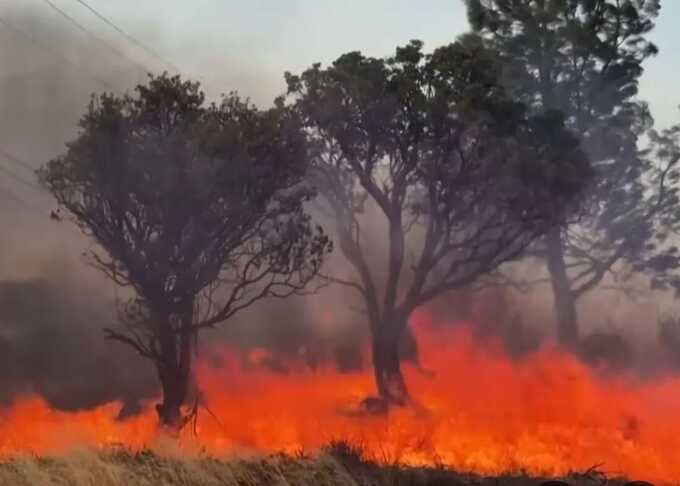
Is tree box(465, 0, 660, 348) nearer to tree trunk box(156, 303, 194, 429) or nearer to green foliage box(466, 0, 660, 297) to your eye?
green foliage box(466, 0, 660, 297)

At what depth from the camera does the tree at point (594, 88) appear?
1922 inches

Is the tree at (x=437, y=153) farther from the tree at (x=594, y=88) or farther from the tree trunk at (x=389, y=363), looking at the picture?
the tree at (x=594, y=88)

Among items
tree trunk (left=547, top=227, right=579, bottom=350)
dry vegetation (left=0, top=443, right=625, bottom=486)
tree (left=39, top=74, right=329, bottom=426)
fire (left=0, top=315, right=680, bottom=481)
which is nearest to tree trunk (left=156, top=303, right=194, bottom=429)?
tree (left=39, top=74, right=329, bottom=426)

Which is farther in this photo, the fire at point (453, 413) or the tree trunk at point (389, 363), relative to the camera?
the tree trunk at point (389, 363)

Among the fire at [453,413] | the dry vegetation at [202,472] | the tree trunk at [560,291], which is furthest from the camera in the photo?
the tree trunk at [560,291]

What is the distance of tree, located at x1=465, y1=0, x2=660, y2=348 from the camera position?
48.8 m

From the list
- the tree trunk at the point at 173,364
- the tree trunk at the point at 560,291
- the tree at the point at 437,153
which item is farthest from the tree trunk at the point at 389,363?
the tree trunk at the point at 560,291

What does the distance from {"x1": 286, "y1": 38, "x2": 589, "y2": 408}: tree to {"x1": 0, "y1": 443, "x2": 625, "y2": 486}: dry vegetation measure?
21.2 metres

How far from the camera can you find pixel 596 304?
6000 centimetres

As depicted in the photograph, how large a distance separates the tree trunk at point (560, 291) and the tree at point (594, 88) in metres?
0.55

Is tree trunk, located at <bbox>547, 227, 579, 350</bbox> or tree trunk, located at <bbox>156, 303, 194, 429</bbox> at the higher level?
tree trunk, located at <bbox>547, 227, 579, 350</bbox>

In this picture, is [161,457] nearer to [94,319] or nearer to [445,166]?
[445,166]

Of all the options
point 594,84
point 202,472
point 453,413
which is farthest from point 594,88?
point 202,472

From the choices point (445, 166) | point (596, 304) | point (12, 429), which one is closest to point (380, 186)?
point (445, 166)
